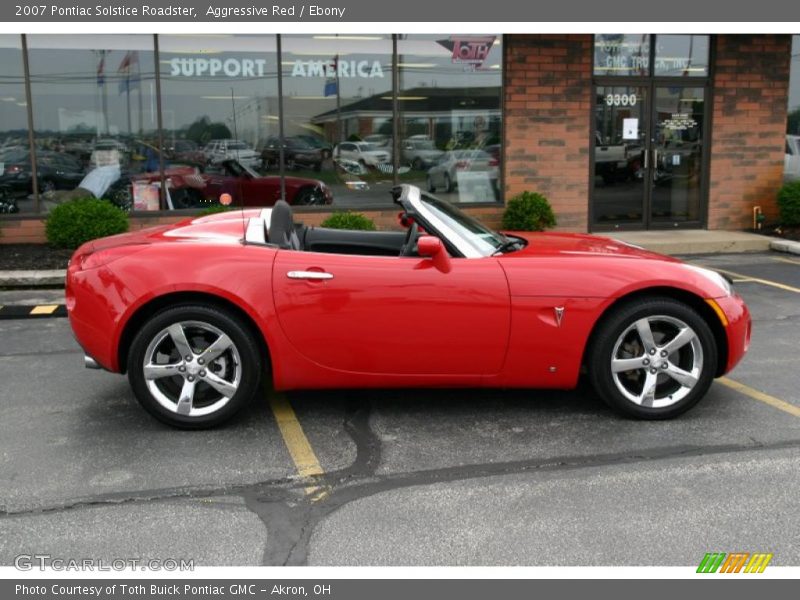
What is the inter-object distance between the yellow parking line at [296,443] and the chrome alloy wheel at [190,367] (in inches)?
16.0

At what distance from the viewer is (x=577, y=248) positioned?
5020 millimetres

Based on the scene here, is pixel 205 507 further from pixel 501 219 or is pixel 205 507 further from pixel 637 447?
pixel 501 219

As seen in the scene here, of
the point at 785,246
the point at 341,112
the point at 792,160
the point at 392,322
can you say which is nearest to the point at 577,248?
the point at 392,322

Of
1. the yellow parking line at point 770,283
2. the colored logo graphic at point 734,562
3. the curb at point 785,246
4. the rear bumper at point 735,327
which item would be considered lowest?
the colored logo graphic at point 734,562

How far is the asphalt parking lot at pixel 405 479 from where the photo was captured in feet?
10.8

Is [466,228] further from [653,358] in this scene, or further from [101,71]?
[101,71]

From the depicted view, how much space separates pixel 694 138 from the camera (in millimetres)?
12805

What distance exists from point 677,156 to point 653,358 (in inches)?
360

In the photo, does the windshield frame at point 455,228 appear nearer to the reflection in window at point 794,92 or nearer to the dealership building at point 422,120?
the dealership building at point 422,120

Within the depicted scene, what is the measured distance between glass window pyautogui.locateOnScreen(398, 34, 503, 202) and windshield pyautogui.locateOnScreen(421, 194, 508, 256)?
23.1 ft

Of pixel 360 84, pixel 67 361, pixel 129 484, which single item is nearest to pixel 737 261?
pixel 360 84

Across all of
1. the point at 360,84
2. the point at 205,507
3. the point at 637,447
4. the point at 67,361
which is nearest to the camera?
the point at 205,507

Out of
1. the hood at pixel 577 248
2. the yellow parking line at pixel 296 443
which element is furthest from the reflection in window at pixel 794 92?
the yellow parking line at pixel 296 443

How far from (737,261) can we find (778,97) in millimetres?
3563
